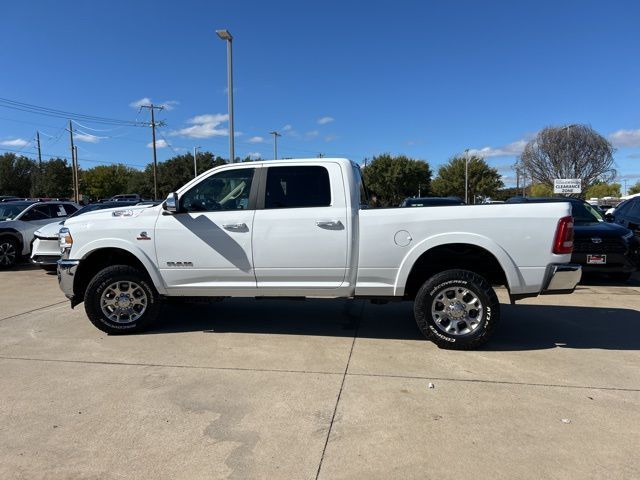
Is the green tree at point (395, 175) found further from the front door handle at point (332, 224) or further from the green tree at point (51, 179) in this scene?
the front door handle at point (332, 224)

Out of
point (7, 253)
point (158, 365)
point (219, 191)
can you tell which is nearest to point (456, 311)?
point (219, 191)

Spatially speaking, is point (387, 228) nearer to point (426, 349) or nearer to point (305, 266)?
point (305, 266)

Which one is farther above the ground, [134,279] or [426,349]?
[134,279]

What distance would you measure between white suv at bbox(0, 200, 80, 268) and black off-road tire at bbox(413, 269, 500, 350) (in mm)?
11175

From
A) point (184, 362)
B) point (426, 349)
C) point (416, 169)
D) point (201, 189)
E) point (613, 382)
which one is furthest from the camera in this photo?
point (416, 169)

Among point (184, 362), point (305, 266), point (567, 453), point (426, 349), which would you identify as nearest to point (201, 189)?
point (305, 266)

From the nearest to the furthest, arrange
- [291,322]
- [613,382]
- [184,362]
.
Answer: [613,382] < [184,362] < [291,322]

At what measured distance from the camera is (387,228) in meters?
5.18

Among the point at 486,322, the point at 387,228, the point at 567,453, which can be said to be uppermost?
the point at 387,228

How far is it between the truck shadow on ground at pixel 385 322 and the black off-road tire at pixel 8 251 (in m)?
7.00

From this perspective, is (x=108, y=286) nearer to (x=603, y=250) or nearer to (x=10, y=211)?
(x=603, y=250)

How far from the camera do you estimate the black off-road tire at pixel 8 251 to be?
12.1 metres

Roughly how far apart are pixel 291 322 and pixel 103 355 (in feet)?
7.54

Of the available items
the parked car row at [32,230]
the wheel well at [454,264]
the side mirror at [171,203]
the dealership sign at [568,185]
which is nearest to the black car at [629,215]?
the wheel well at [454,264]
